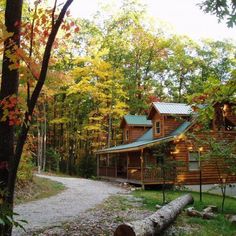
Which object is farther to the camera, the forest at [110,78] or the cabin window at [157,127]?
the forest at [110,78]

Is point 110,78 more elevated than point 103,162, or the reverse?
point 110,78

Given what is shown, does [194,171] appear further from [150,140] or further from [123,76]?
[123,76]

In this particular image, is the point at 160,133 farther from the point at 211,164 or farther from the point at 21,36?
the point at 21,36

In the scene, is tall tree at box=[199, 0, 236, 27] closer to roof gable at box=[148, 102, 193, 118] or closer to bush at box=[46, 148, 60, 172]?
roof gable at box=[148, 102, 193, 118]

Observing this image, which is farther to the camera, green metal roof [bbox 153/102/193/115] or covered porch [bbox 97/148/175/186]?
green metal roof [bbox 153/102/193/115]

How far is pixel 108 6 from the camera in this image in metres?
38.4

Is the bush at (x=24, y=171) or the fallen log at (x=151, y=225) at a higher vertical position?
the bush at (x=24, y=171)

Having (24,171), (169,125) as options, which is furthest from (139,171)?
(24,171)

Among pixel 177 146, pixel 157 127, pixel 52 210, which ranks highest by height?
pixel 157 127

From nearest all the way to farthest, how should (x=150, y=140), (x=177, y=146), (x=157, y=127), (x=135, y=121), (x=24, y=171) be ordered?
1. (x=24, y=171)
2. (x=177, y=146)
3. (x=157, y=127)
4. (x=150, y=140)
5. (x=135, y=121)

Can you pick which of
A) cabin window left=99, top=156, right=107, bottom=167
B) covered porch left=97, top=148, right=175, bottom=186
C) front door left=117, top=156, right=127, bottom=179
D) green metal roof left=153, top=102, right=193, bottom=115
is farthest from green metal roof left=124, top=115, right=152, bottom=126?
cabin window left=99, top=156, right=107, bottom=167

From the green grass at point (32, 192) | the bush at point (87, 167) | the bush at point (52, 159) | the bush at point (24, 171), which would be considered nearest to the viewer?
the green grass at point (32, 192)

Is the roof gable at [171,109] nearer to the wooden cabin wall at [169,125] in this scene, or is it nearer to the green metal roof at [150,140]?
the wooden cabin wall at [169,125]

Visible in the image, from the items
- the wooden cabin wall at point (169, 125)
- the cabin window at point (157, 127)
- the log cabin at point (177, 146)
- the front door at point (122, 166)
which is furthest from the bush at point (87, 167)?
the wooden cabin wall at point (169, 125)
